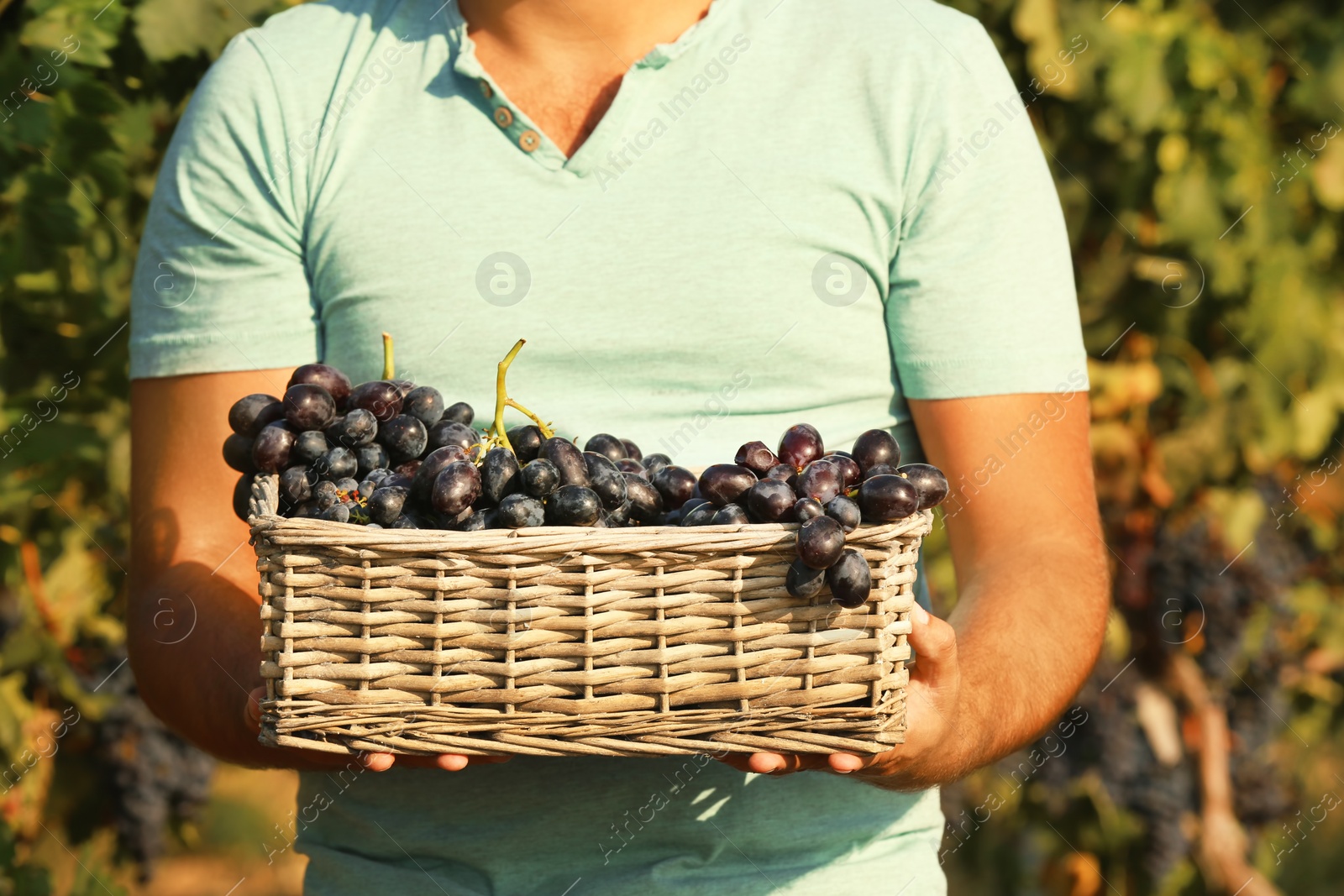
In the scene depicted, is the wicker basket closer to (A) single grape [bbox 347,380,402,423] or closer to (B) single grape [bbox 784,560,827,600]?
(B) single grape [bbox 784,560,827,600]

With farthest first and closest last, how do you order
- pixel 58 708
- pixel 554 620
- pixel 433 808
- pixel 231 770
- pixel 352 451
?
pixel 231 770 → pixel 58 708 → pixel 433 808 → pixel 352 451 → pixel 554 620

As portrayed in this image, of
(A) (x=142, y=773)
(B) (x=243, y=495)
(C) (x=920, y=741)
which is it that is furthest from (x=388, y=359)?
(A) (x=142, y=773)

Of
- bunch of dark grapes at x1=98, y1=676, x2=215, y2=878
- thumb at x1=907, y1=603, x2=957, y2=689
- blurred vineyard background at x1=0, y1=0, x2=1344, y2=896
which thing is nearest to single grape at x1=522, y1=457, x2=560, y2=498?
thumb at x1=907, y1=603, x2=957, y2=689

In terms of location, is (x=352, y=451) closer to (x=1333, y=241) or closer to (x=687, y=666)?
(x=687, y=666)

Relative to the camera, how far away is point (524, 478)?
110cm

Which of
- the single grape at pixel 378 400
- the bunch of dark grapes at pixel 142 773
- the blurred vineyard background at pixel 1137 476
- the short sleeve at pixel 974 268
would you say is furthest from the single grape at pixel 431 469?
the bunch of dark grapes at pixel 142 773

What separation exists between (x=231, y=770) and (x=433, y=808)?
344cm

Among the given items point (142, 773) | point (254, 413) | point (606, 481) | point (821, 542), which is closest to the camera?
point (821, 542)

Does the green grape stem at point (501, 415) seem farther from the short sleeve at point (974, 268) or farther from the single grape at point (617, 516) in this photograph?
the short sleeve at point (974, 268)

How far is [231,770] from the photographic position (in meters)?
4.52

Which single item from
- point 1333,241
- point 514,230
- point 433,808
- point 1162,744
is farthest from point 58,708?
point 1333,241

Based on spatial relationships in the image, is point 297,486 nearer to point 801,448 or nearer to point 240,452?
point 240,452

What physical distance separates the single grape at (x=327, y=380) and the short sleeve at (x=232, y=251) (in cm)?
25

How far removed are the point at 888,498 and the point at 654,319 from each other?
1.40ft
